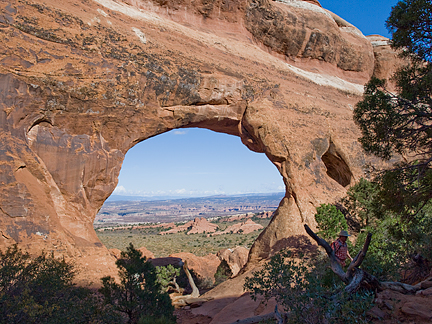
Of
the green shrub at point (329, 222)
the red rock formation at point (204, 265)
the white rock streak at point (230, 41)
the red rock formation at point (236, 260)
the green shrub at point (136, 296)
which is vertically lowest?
the red rock formation at point (204, 265)

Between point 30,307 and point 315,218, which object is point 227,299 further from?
point 30,307

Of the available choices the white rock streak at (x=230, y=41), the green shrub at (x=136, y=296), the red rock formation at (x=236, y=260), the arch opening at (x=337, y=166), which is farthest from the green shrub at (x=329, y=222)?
the white rock streak at (x=230, y=41)

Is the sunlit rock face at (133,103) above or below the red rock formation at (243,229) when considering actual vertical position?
above

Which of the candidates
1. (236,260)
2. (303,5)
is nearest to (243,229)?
(236,260)

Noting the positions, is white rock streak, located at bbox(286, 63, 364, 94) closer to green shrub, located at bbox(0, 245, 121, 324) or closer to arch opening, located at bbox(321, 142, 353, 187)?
arch opening, located at bbox(321, 142, 353, 187)

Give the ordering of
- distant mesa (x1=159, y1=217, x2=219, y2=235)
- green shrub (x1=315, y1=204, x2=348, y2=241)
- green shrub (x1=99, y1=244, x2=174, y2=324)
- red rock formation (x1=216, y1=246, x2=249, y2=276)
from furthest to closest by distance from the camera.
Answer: distant mesa (x1=159, y1=217, x2=219, y2=235) < red rock formation (x1=216, y1=246, x2=249, y2=276) < green shrub (x1=315, y1=204, x2=348, y2=241) < green shrub (x1=99, y1=244, x2=174, y2=324)

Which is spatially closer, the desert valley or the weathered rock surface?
the weathered rock surface

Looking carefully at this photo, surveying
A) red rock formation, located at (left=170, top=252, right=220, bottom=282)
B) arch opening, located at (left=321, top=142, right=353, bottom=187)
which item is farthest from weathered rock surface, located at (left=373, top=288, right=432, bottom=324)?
red rock formation, located at (left=170, top=252, right=220, bottom=282)

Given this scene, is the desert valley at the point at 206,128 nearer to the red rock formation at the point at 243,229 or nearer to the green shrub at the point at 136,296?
the green shrub at the point at 136,296

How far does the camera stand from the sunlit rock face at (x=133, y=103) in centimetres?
1138

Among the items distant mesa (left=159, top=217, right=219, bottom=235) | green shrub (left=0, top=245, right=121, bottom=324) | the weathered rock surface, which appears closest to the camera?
the weathered rock surface

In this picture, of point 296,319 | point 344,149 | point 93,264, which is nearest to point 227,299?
point 93,264

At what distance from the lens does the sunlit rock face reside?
11375 millimetres

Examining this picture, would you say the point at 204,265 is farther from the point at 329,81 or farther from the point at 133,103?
the point at 329,81
